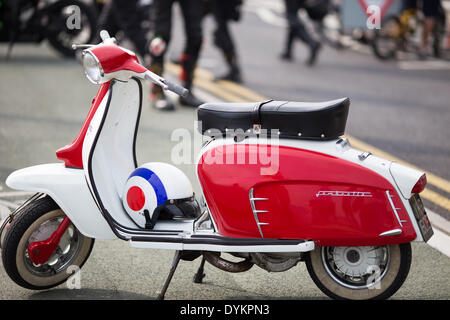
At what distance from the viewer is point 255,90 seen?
1012 centimetres

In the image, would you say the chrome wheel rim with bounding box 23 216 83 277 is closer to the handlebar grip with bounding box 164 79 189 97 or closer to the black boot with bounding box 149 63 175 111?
the handlebar grip with bounding box 164 79 189 97

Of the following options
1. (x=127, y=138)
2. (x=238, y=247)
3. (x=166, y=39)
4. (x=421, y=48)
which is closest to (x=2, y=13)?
(x=166, y=39)

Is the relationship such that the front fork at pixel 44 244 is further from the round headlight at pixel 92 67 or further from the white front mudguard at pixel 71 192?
the round headlight at pixel 92 67

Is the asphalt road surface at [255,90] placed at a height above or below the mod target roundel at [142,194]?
below

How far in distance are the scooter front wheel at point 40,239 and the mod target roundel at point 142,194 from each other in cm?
30

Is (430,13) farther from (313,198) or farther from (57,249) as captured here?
(57,249)

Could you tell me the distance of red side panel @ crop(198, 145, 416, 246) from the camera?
12.7ft

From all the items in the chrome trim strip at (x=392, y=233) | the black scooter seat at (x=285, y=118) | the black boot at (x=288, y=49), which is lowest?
the black boot at (x=288, y=49)

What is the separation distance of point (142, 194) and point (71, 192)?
1.16 ft

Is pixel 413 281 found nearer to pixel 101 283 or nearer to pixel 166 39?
pixel 101 283

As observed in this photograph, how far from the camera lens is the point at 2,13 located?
37.3ft

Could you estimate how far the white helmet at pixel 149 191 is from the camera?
426 cm

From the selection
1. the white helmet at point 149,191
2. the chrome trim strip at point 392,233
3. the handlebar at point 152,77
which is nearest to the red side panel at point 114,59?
the handlebar at point 152,77

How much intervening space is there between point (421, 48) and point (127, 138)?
9830 mm
